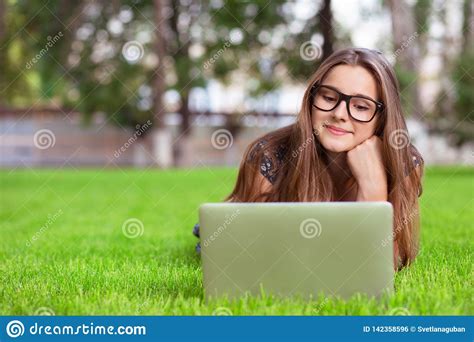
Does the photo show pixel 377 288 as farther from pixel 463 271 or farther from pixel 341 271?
pixel 463 271

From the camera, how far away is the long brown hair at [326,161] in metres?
3.07

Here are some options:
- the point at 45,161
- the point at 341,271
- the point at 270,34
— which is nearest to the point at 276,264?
the point at 341,271

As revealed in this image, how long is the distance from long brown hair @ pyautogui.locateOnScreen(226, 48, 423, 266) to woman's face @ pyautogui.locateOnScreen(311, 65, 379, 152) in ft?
0.12

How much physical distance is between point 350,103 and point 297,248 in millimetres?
859

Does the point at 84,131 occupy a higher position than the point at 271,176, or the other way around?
the point at 84,131

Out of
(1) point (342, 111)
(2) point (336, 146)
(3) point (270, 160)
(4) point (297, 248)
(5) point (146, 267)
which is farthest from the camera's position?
(5) point (146, 267)

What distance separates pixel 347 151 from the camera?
3137 mm

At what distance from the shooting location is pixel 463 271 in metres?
3.25

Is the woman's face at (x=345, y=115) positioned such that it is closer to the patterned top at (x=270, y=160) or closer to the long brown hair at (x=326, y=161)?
the long brown hair at (x=326, y=161)

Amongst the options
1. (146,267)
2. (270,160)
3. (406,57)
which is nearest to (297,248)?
(270,160)

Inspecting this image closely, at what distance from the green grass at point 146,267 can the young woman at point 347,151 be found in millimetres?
418

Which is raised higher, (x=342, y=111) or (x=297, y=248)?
(x=342, y=111)

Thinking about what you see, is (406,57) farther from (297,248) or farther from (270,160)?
(297,248)
